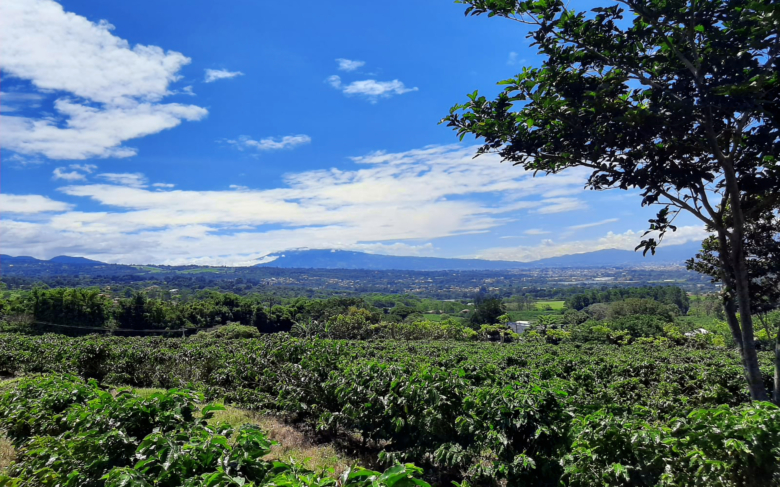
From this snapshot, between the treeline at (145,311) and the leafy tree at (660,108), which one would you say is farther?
the treeline at (145,311)

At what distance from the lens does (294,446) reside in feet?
20.8

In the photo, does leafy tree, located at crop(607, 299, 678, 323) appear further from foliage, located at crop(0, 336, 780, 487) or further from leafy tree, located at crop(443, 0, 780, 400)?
leafy tree, located at crop(443, 0, 780, 400)

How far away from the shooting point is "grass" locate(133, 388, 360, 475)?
5.54 meters

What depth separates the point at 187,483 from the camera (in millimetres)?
2197

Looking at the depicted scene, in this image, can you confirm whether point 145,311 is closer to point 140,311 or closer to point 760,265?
point 140,311

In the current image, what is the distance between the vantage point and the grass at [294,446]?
5535mm

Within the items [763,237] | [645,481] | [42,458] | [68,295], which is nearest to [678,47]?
[763,237]

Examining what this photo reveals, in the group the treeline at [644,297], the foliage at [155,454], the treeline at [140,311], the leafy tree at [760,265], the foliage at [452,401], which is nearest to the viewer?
the foliage at [155,454]

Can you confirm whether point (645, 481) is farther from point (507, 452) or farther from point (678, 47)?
point (678, 47)

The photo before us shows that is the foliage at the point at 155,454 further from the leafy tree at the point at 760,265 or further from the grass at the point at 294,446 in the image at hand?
the leafy tree at the point at 760,265

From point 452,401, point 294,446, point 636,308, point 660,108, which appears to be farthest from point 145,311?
point 636,308

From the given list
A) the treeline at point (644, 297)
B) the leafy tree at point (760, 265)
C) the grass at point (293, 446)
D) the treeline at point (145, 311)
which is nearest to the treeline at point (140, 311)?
the treeline at point (145, 311)

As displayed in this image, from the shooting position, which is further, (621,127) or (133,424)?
(621,127)

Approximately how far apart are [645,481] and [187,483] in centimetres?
305
